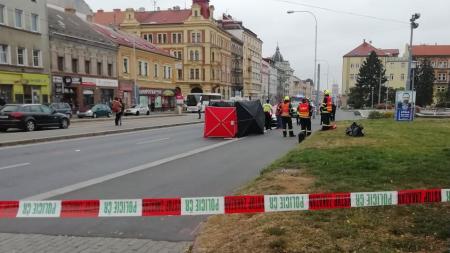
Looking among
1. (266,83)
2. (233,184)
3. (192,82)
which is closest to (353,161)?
(233,184)

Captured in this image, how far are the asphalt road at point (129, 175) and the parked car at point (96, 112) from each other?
91.9 ft

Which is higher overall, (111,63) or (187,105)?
(111,63)

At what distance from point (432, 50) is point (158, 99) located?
104 m

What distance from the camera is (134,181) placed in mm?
9375

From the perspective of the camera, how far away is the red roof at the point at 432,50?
454 feet

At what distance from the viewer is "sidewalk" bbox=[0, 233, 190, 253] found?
5125 millimetres

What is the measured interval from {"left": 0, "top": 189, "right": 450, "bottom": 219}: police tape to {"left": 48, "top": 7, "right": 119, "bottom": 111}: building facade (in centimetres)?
4183

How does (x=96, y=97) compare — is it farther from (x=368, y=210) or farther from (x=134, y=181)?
(x=368, y=210)

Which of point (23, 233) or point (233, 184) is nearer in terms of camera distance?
point (23, 233)

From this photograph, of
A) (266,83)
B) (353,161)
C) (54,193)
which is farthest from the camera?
(266,83)

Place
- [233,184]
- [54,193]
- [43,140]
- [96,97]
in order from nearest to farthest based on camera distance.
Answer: [54,193] < [233,184] < [43,140] < [96,97]

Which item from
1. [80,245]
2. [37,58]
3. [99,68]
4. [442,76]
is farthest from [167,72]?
[442,76]

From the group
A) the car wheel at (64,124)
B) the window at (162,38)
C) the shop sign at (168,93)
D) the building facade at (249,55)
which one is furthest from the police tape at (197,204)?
the building facade at (249,55)

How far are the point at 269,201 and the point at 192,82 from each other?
8770cm
